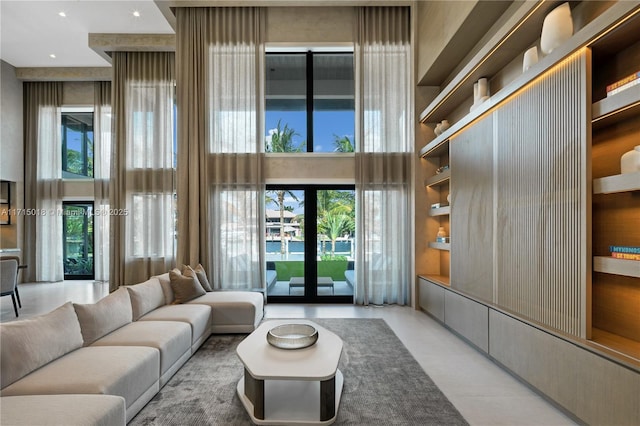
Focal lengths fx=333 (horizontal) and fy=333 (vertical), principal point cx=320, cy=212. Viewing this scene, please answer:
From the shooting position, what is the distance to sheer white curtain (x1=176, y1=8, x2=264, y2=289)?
5371mm

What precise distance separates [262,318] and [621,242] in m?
3.86

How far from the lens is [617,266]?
1983 millimetres

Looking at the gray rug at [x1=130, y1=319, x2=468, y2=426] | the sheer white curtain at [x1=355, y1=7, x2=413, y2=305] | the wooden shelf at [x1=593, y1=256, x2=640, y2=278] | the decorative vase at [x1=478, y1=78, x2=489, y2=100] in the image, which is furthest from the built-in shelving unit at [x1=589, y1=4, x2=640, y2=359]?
the sheer white curtain at [x1=355, y1=7, x2=413, y2=305]

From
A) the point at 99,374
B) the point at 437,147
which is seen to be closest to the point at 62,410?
the point at 99,374

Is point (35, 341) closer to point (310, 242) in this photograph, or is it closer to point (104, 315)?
point (104, 315)

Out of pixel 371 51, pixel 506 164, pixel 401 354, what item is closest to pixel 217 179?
pixel 371 51

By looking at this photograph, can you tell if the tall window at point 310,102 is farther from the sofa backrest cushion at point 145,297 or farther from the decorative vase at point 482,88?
the sofa backrest cushion at point 145,297

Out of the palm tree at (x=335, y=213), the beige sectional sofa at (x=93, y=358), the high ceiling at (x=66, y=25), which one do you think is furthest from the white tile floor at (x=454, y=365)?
the high ceiling at (x=66, y=25)

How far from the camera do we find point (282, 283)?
223 inches

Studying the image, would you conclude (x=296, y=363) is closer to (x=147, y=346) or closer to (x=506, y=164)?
(x=147, y=346)

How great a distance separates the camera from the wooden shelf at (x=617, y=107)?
1888 millimetres

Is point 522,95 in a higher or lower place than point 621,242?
higher

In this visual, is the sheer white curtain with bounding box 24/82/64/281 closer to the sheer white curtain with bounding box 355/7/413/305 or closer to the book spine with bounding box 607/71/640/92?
the sheer white curtain with bounding box 355/7/413/305

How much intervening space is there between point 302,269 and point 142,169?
3.41 meters
